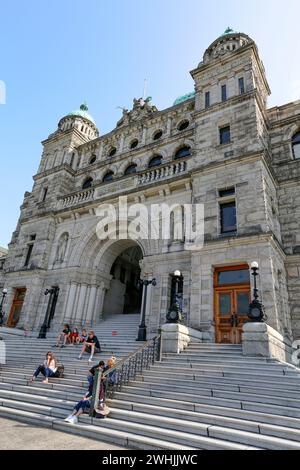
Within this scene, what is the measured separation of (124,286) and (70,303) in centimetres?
492

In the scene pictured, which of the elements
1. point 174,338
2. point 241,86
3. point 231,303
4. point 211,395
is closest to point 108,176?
point 241,86

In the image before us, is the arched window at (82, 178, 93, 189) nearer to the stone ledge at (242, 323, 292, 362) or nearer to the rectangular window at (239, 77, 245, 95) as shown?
the rectangular window at (239, 77, 245, 95)

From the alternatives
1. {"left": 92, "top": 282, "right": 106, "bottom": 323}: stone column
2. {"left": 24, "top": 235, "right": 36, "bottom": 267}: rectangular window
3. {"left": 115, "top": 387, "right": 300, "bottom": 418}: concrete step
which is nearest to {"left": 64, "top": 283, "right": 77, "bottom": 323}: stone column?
{"left": 92, "top": 282, "right": 106, "bottom": 323}: stone column

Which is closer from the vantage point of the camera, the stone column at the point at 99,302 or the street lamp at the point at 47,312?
the street lamp at the point at 47,312

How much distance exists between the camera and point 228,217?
13797 mm

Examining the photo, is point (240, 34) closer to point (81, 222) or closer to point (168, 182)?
point (168, 182)

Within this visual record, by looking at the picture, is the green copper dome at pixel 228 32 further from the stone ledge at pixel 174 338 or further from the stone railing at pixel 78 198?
the stone ledge at pixel 174 338

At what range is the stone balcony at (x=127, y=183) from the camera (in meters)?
16.9

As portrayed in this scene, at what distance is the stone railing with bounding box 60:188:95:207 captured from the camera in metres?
20.4

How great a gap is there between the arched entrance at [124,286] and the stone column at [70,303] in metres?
2.46

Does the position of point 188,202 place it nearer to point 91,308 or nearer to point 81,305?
point 91,308

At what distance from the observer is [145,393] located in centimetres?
747

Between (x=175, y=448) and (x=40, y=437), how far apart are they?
263 cm

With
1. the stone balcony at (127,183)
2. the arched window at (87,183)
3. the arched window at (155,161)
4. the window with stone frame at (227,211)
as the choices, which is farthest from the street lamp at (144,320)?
the arched window at (87,183)
